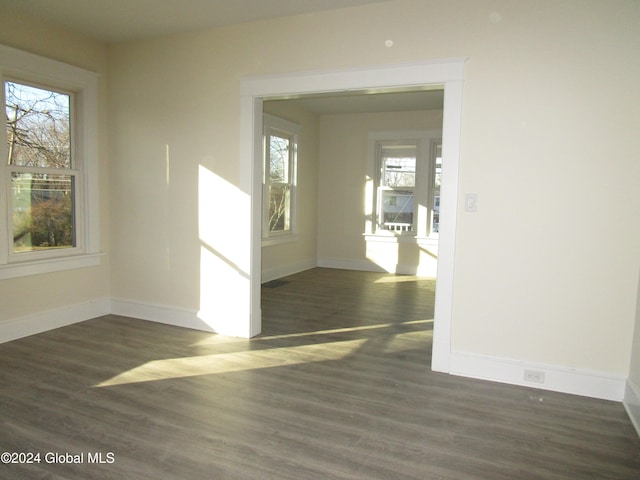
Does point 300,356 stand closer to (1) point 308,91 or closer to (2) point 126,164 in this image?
(1) point 308,91

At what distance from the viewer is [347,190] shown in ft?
26.0

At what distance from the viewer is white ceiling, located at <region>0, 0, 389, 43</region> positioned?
338 centimetres

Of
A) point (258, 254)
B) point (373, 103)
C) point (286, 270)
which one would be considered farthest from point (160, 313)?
point (373, 103)

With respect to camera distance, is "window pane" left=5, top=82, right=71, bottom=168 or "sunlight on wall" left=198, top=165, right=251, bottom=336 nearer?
"window pane" left=5, top=82, right=71, bottom=168

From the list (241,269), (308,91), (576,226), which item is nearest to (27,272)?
(241,269)

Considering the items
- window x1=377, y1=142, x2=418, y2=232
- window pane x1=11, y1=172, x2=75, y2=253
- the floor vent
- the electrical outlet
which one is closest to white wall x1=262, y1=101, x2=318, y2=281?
the floor vent

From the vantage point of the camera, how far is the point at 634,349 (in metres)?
2.78

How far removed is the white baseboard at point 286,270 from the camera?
6618mm

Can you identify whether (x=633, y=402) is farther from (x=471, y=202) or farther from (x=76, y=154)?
(x=76, y=154)

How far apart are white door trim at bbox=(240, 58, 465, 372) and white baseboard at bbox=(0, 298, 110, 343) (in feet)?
7.40

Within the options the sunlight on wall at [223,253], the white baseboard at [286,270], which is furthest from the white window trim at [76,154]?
the white baseboard at [286,270]

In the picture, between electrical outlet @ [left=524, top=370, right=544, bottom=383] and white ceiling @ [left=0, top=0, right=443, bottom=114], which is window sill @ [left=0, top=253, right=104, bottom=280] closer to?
white ceiling @ [left=0, top=0, right=443, bottom=114]

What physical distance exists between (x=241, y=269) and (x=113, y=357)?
3.98 feet

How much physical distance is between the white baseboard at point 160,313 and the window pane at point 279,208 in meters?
2.67
